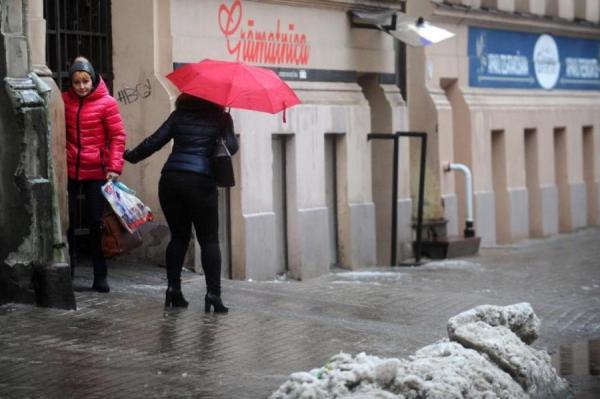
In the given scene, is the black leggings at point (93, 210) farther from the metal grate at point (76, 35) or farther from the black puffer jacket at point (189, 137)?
the metal grate at point (76, 35)

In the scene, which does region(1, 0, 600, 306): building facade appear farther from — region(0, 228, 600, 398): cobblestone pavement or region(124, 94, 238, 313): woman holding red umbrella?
region(0, 228, 600, 398): cobblestone pavement

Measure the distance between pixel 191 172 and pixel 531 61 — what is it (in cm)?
1487

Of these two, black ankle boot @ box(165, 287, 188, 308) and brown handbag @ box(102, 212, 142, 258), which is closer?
black ankle boot @ box(165, 287, 188, 308)

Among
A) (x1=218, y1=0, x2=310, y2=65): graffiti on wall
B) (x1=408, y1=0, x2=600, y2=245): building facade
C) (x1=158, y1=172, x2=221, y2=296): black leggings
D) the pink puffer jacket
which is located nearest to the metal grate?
(x1=218, y1=0, x2=310, y2=65): graffiti on wall

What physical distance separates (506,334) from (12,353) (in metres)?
3.30

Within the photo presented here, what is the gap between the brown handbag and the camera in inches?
524

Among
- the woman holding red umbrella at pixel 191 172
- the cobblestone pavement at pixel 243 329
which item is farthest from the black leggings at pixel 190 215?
the cobblestone pavement at pixel 243 329

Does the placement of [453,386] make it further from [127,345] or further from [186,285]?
[186,285]

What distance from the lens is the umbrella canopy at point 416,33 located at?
66.6 feet

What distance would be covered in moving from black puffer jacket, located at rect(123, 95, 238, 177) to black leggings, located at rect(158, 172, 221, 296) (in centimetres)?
9

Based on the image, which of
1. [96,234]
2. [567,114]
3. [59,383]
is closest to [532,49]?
[567,114]

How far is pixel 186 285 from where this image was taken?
1493 cm

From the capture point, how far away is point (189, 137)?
12.7 meters

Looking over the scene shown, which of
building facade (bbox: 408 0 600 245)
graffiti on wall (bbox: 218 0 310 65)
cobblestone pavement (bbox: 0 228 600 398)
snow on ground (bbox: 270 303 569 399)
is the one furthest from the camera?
building facade (bbox: 408 0 600 245)
